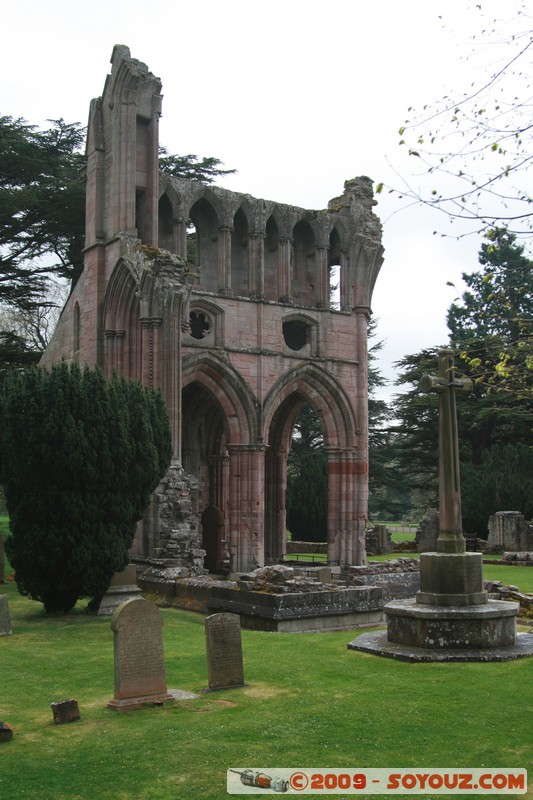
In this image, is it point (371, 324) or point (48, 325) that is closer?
point (48, 325)

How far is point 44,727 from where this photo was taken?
7598 millimetres

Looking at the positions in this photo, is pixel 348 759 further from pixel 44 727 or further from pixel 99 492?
pixel 99 492

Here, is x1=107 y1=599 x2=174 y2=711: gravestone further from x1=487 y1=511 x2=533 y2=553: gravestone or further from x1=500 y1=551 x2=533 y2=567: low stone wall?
x1=487 y1=511 x2=533 y2=553: gravestone

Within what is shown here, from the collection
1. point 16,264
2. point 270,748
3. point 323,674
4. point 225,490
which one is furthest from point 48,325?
point 270,748

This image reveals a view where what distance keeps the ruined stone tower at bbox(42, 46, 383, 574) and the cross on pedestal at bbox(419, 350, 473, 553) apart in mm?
9137

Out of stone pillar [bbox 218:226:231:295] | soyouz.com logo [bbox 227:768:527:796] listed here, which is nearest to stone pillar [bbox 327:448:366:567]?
stone pillar [bbox 218:226:231:295]

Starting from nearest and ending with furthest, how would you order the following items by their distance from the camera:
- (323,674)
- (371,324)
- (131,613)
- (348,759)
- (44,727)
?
(348,759) → (44,727) → (131,613) → (323,674) → (371,324)

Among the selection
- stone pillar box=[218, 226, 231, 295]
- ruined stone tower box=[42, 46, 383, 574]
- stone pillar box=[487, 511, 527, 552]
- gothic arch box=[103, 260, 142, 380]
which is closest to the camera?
ruined stone tower box=[42, 46, 383, 574]

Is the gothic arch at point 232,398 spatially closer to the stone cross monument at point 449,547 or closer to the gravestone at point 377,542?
the gravestone at point 377,542

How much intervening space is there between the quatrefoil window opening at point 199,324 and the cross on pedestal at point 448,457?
13.2 m

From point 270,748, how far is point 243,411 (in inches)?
704

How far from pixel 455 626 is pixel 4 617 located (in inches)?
244

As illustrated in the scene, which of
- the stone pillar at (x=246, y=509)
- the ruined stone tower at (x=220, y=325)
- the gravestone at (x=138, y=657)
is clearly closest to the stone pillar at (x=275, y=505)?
the ruined stone tower at (x=220, y=325)

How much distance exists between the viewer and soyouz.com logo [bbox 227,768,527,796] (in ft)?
19.2
